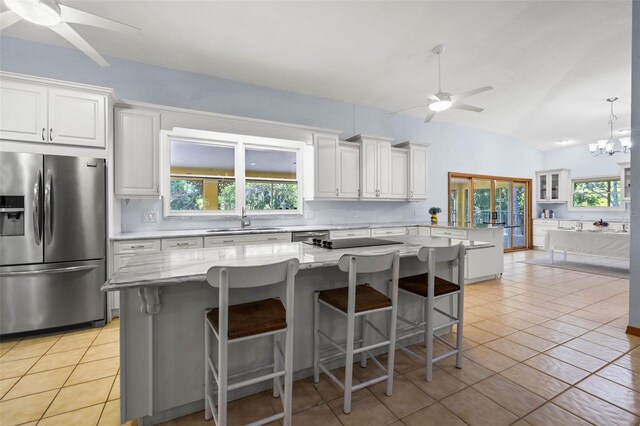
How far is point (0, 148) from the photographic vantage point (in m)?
2.75

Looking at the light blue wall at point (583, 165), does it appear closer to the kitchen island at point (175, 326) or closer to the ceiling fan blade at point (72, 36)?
the kitchen island at point (175, 326)

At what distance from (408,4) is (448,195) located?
14.1 feet

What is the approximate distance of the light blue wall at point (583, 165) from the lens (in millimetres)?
7520

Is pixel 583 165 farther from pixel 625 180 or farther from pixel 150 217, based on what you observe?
pixel 150 217

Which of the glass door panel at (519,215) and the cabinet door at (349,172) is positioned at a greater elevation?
the cabinet door at (349,172)

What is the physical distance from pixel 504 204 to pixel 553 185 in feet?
5.54

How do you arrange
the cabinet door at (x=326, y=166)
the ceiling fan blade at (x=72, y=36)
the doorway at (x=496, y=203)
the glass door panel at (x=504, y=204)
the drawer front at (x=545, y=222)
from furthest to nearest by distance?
the drawer front at (x=545, y=222) < the glass door panel at (x=504, y=204) < the doorway at (x=496, y=203) < the cabinet door at (x=326, y=166) < the ceiling fan blade at (x=72, y=36)

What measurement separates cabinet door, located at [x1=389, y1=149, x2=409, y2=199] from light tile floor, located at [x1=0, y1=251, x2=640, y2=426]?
8.89ft

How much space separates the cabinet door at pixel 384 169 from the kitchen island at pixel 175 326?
3205mm

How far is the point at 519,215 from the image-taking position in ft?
27.1

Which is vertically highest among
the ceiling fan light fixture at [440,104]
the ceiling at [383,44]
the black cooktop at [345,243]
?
the ceiling at [383,44]

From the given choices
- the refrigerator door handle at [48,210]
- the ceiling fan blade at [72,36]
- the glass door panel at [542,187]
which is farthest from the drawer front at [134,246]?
the glass door panel at [542,187]

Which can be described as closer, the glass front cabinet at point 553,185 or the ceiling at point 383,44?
the ceiling at point 383,44

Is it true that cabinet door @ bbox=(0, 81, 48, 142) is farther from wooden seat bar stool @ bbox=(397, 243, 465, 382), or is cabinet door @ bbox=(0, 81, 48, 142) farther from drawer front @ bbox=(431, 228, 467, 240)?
drawer front @ bbox=(431, 228, 467, 240)
